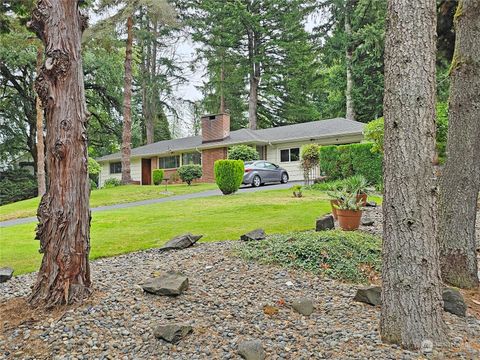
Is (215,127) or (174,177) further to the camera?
(215,127)

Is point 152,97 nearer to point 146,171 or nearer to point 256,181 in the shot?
point 146,171

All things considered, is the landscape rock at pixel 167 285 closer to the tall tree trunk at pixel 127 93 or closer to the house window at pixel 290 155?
the tall tree trunk at pixel 127 93

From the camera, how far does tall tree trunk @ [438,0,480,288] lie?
3.64 metres

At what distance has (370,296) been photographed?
3002 mm

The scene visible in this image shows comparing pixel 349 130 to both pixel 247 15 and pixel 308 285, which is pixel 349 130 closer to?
pixel 247 15

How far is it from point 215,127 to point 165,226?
633 inches

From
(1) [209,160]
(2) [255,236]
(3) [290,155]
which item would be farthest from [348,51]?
(2) [255,236]

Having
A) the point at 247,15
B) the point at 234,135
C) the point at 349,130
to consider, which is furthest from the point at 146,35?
the point at 349,130

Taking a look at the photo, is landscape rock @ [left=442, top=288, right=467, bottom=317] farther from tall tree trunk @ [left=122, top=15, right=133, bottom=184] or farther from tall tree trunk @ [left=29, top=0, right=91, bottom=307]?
tall tree trunk @ [left=122, top=15, right=133, bottom=184]

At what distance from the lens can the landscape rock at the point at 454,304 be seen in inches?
112

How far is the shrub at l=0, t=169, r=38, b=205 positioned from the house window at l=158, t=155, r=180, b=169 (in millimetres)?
8116

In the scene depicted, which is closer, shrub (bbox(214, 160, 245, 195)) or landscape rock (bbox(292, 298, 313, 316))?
landscape rock (bbox(292, 298, 313, 316))

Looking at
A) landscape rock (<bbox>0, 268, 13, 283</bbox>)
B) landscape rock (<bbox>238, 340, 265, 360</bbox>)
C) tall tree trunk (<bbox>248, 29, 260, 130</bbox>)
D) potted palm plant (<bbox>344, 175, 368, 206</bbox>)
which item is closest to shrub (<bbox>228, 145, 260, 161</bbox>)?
tall tree trunk (<bbox>248, 29, 260, 130</bbox>)

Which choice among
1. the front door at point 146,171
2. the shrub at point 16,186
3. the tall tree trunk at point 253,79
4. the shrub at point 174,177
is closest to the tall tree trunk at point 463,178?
the shrub at point 174,177
